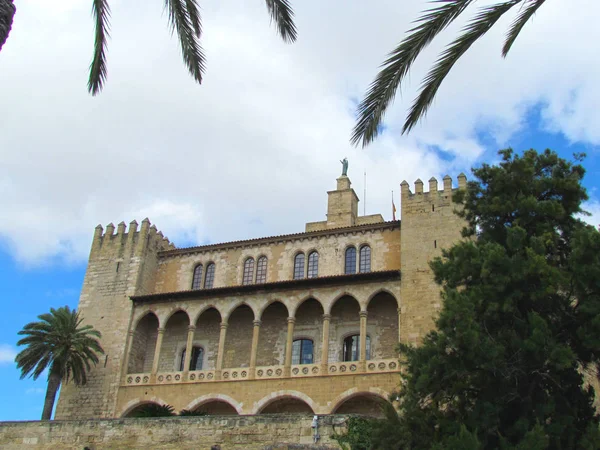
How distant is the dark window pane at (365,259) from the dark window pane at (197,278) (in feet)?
29.2

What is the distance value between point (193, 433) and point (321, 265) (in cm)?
1329

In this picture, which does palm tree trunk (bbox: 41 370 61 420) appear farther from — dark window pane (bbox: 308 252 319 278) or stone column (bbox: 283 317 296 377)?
dark window pane (bbox: 308 252 319 278)

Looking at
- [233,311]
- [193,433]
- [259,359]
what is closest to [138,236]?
[233,311]

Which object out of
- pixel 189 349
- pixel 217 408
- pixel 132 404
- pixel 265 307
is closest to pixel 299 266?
pixel 265 307

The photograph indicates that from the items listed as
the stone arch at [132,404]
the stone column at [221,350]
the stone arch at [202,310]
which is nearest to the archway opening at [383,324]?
the stone column at [221,350]

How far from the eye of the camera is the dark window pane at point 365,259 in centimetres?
3316

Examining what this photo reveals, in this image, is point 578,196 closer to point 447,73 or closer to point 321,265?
point 447,73

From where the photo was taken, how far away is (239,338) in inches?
1323

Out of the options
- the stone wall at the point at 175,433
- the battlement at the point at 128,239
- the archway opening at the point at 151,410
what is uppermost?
the battlement at the point at 128,239

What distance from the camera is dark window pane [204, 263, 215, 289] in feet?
119

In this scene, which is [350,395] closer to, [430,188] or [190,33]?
[430,188]

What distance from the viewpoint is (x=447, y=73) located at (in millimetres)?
11969

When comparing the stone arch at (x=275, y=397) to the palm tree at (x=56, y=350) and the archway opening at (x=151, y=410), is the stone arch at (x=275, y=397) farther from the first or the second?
the palm tree at (x=56, y=350)

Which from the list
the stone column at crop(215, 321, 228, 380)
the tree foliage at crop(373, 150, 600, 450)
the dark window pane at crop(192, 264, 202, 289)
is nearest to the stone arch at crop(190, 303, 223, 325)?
the stone column at crop(215, 321, 228, 380)
